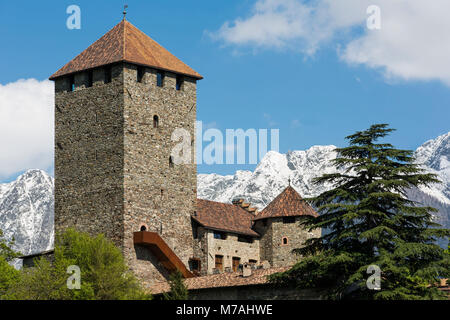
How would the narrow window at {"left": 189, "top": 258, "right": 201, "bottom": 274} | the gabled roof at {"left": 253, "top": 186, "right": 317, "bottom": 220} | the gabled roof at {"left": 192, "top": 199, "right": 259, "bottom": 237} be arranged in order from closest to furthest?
1. the narrow window at {"left": 189, "top": 258, "right": 201, "bottom": 274}
2. the gabled roof at {"left": 192, "top": 199, "right": 259, "bottom": 237}
3. the gabled roof at {"left": 253, "top": 186, "right": 317, "bottom": 220}

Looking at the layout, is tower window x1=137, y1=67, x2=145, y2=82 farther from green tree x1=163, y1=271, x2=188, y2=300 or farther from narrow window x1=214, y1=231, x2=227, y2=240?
green tree x1=163, y1=271, x2=188, y2=300

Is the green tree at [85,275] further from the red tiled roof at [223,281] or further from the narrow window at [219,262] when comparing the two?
the narrow window at [219,262]

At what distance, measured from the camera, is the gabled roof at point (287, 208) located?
7569cm

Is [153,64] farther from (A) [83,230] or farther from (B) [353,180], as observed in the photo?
(B) [353,180]

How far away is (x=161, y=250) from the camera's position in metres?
66.9

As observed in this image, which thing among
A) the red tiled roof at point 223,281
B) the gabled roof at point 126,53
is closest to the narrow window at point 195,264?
the red tiled roof at point 223,281

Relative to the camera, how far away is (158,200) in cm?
6875

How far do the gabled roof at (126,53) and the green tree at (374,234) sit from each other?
2167 centimetres

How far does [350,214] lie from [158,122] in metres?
23.4

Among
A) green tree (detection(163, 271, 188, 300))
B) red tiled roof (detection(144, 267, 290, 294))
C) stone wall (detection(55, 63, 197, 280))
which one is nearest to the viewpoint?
green tree (detection(163, 271, 188, 300))

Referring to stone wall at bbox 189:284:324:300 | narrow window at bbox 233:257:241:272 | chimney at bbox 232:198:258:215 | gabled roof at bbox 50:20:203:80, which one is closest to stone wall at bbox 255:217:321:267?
narrow window at bbox 233:257:241:272

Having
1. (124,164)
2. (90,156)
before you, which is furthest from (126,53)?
(124,164)

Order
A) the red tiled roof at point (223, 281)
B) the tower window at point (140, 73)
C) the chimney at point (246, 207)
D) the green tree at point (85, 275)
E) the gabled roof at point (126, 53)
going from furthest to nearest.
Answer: the chimney at point (246, 207) < the tower window at point (140, 73) < the gabled roof at point (126, 53) < the red tiled roof at point (223, 281) < the green tree at point (85, 275)

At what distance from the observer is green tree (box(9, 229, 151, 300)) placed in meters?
58.1
